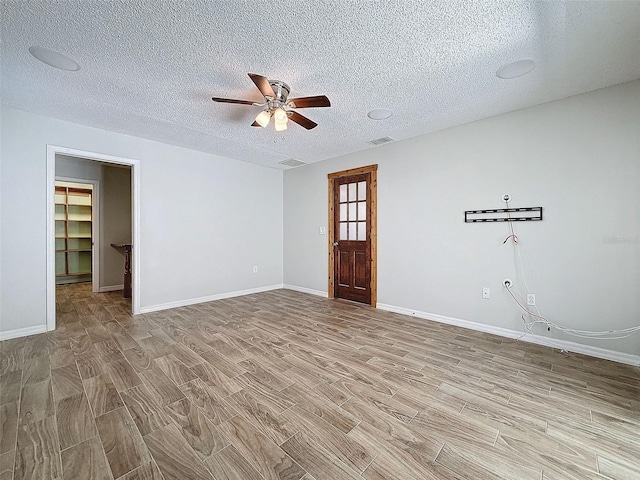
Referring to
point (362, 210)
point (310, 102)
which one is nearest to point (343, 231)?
point (362, 210)

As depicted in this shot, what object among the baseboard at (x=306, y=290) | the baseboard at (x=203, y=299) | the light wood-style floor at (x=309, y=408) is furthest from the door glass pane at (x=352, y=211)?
the baseboard at (x=203, y=299)

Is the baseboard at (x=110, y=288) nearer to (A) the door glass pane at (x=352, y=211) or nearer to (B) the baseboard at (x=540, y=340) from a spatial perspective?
(A) the door glass pane at (x=352, y=211)

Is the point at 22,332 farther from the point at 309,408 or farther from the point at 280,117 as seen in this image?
the point at 280,117

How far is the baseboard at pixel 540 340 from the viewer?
2.39m

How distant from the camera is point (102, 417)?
1.65 meters

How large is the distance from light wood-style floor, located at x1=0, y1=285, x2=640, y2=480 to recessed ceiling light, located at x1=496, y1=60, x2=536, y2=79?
98.4 inches

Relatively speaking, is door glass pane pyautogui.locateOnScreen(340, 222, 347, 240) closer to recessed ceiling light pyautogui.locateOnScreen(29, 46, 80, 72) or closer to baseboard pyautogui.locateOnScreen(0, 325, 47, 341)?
recessed ceiling light pyautogui.locateOnScreen(29, 46, 80, 72)

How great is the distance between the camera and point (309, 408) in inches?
68.7

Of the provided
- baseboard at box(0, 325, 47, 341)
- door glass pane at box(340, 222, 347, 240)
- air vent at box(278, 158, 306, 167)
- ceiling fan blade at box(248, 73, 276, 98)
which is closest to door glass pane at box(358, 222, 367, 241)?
door glass pane at box(340, 222, 347, 240)

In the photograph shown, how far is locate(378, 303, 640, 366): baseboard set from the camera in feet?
7.85

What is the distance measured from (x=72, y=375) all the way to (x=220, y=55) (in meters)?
2.79

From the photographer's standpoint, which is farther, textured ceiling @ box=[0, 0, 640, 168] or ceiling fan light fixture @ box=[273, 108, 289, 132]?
ceiling fan light fixture @ box=[273, 108, 289, 132]

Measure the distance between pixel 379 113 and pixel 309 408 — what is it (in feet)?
9.55

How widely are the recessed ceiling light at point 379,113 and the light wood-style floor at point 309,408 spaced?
251 centimetres
